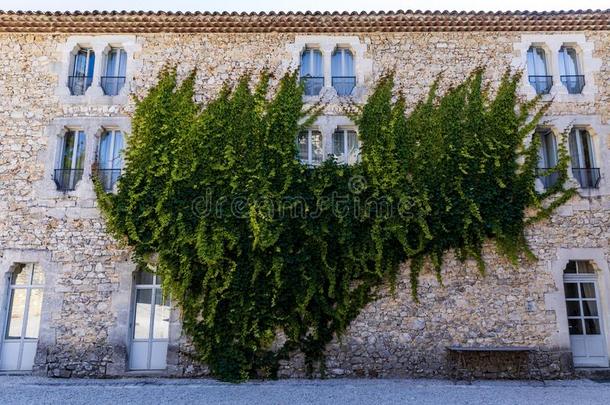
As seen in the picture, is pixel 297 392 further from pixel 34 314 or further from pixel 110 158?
pixel 110 158

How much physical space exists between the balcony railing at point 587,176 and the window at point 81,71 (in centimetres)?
914

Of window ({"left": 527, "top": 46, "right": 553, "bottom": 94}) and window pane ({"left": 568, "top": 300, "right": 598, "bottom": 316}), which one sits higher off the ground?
window ({"left": 527, "top": 46, "right": 553, "bottom": 94})

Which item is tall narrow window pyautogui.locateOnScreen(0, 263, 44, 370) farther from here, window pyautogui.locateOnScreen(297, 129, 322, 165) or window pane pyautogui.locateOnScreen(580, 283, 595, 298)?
window pane pyautogui.locateOnScreen(580, 283, 595, 298)

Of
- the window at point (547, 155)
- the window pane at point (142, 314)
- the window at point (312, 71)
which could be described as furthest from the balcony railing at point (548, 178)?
the window pane at point (142, 314)

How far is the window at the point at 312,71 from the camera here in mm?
8164

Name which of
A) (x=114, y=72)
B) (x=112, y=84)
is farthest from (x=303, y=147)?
(x=114, y=72)

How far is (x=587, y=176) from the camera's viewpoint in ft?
25.5

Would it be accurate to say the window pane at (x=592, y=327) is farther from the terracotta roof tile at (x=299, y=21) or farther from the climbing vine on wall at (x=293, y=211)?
the terracotta roof tile at (x=299, y=21)

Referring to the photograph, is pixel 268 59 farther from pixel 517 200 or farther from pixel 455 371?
pixel 455 371

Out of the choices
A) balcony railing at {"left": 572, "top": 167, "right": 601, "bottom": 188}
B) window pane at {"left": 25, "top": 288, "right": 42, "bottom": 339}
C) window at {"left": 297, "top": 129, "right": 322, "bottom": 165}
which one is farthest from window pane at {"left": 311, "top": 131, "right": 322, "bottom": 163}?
window pane at {"left": 25, "top": 288, "right": 42, "bottom": 339}

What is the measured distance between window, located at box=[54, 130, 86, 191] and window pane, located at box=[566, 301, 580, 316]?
29.0 ft

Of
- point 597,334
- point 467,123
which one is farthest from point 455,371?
point 467,123

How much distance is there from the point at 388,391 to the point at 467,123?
15.0 feet

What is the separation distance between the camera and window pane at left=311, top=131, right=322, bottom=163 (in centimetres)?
783
